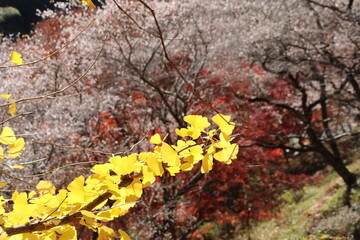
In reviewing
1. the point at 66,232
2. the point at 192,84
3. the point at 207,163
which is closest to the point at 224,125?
the point at 207,163

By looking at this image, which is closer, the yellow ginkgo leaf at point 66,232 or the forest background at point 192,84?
the yellow ginkgo leaf at point 66,232

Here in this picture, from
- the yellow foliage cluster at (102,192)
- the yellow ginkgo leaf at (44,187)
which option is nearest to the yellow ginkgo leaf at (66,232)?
the yellow foliage cluster at (102,192)

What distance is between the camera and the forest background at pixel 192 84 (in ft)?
19.9

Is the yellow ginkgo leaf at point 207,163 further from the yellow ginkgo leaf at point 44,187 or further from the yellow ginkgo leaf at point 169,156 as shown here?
the yellow ginkgo leaf at point 44,187

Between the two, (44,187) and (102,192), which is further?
(44,187)

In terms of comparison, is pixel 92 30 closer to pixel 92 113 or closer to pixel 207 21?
pixel 92 113

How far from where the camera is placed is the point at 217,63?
8.97 m

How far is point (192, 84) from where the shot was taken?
7.54m

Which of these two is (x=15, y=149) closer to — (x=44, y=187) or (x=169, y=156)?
(x=44, y=187)

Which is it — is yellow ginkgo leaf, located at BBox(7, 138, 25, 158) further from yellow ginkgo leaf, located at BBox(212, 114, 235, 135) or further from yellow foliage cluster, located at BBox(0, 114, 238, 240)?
yellow ginkgo leaf, located at BBox(212, 114, 235, 135)

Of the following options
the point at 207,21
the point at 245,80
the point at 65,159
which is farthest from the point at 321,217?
the point at 65,159

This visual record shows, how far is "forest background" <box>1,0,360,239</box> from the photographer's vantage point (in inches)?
239

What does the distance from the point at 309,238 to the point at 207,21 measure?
Result: 4.93 meters

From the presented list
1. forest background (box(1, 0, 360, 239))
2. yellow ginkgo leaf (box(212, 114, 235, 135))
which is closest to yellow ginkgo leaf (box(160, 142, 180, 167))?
yellow ginkgo leaf (box(212, 114, 235, 135))
